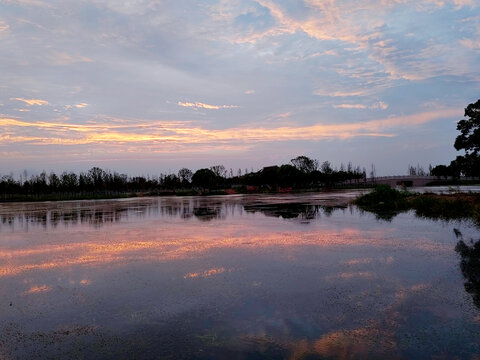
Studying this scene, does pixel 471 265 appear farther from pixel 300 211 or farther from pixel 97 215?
pixel 97 215

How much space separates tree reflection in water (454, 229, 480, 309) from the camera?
→ 589cm

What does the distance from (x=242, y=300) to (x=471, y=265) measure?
16.4 ft

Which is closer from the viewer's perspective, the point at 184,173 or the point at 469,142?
the point at 469,142

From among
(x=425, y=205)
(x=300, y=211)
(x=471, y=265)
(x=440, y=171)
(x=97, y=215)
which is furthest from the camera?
(x=440, y=171)

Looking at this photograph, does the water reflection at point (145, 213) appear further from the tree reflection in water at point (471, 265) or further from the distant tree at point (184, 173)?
the distant tree at point (184, 173)

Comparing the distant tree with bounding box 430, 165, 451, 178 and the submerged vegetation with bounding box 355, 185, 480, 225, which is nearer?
the submerged vegetation with bounding box 355, 185, 480, 225

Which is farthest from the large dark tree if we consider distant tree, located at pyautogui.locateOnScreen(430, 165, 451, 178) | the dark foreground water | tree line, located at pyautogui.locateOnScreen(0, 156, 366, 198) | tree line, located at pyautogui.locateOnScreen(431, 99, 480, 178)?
distant tree, located at pyautogui.locateOnScreen(430, 165, 451, 178)

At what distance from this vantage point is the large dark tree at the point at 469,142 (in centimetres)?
2268

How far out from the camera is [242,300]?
5746 mm

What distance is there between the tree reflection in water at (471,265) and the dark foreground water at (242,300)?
→ 0.10m

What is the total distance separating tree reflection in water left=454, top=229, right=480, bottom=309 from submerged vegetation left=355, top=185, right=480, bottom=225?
17.4ft

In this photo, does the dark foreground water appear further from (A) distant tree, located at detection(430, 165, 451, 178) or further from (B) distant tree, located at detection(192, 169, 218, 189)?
(A) distant tree, located at detection(430, 165, 451, 178)

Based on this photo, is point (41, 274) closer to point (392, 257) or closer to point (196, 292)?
point (196, 292)

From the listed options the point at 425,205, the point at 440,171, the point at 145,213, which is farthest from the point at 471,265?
the point at 440,171
